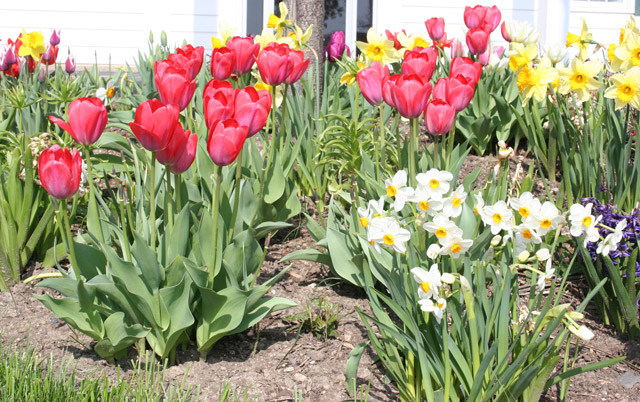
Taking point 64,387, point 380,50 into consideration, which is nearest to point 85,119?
point 64,387

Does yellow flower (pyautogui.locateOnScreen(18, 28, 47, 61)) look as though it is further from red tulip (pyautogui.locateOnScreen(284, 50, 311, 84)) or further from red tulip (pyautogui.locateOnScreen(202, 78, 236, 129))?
red tulip (pyautogui.locateOnScreen(202, 78, 236, 129))

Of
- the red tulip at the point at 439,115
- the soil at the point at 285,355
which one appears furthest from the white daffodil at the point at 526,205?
the soil at the point at 285,355

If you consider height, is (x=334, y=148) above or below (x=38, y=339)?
above

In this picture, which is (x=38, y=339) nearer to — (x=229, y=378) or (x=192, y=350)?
(x=192, y=350)

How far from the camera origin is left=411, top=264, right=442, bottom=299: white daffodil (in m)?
1.56

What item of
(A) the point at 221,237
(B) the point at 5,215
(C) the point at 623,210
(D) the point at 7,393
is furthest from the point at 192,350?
(C) the point at 623,210

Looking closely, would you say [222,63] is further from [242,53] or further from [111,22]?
[111,22]

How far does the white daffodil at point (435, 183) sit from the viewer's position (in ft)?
5.43

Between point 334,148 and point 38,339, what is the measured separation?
68.1 inches

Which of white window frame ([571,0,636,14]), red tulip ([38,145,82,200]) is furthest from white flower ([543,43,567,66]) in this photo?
white window frame ([571,0,636,14])

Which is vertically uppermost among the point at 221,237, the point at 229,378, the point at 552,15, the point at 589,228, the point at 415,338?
the point at 552,15

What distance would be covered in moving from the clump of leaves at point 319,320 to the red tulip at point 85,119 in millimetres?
897

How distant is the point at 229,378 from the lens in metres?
2.07

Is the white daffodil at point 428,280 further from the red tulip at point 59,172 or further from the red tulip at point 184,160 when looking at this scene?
the red tulip at point 59,172
